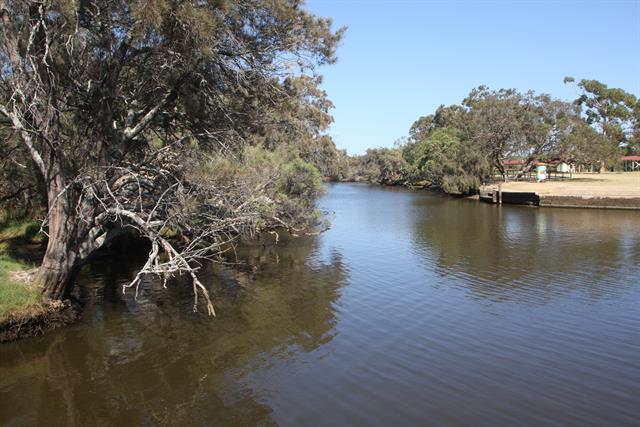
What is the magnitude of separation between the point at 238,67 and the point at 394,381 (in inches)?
362

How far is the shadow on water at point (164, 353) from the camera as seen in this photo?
8609 millimetres

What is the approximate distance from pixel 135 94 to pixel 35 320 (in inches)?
250

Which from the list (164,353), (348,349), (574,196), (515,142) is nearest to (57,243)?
(164,353)

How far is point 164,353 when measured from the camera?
36.1 ft

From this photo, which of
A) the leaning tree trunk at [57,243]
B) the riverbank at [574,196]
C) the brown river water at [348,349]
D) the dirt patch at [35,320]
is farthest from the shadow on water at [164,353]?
the riverbank at [574,196]

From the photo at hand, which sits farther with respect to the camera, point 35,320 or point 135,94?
point 135,94

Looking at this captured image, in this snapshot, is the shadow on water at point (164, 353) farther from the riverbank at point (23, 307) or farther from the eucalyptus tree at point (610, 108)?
the eucalyptus tree at point (610, 108)

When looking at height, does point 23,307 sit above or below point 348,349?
above

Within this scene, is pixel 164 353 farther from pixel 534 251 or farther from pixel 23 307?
pixel 534 251

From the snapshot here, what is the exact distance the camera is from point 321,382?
9625mm

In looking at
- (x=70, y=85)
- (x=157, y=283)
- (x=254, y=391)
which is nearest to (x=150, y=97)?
(x=70, y=85)

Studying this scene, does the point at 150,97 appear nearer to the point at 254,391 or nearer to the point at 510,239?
the point at 254,391

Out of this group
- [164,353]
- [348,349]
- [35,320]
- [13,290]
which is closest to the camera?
[164,353]

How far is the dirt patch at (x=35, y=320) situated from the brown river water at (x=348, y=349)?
0.32 m
